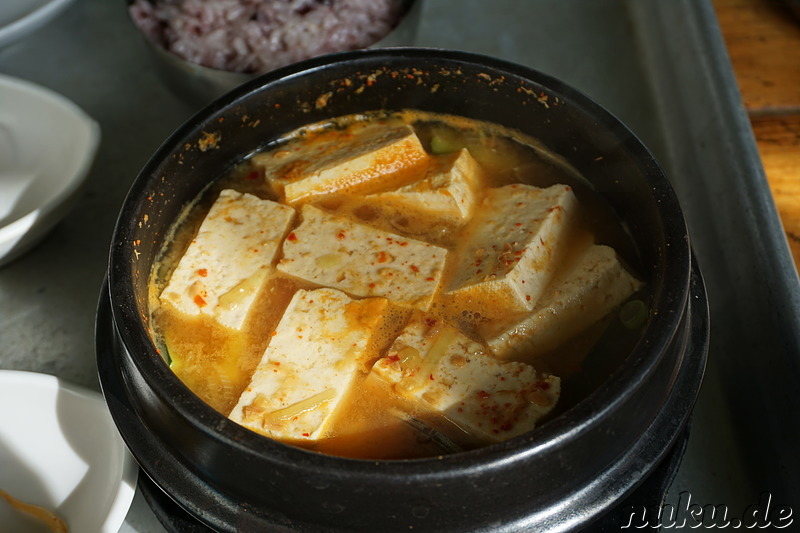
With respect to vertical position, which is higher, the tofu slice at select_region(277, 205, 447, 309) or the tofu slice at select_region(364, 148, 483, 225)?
the tofu slice at select_region(364, 148, 483, 225)

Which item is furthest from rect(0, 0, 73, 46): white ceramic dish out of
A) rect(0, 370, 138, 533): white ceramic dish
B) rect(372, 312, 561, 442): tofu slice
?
rect(372, 312, 561, 442): tofu slice

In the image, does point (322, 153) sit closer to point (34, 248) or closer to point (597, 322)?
point (597, 322)

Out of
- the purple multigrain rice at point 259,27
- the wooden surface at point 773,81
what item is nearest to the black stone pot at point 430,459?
the purple multigrain rice at point 259,27

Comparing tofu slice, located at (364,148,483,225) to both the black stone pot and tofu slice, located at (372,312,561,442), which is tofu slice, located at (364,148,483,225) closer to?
the black stone pot

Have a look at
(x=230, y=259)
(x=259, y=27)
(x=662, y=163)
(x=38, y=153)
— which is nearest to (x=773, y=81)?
(x=662, y=163)

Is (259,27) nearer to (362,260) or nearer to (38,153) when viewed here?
(38,153)

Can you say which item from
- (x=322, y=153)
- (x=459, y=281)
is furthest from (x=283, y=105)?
(x=459, y=281)
